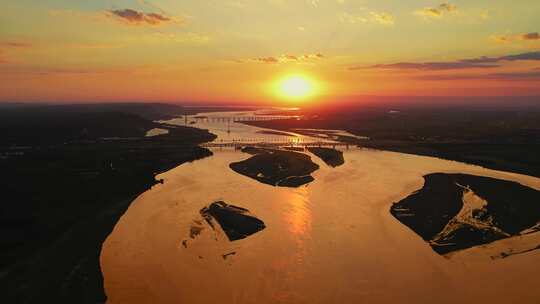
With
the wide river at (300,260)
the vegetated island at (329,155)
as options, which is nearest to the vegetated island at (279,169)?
the vegetated island at (329,155)

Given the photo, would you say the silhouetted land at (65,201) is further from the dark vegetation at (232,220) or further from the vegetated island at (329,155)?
the vegetated island at (329,155)

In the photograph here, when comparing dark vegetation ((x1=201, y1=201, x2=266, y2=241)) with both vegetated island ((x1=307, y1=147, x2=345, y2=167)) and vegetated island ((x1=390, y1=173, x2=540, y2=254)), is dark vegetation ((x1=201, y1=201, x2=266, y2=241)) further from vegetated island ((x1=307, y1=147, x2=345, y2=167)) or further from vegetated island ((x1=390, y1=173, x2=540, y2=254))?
vegetated island ((x1=307, y1=147, x2=345, y2=167))

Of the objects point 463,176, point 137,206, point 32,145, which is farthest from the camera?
point 32,145

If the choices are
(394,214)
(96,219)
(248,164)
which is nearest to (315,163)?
(248,164)

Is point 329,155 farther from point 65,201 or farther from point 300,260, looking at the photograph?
point 300,260

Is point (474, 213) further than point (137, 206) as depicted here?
No

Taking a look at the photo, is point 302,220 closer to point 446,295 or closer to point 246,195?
point 246,195

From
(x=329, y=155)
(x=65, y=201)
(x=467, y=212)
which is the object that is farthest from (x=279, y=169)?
(x=65, y=201)
